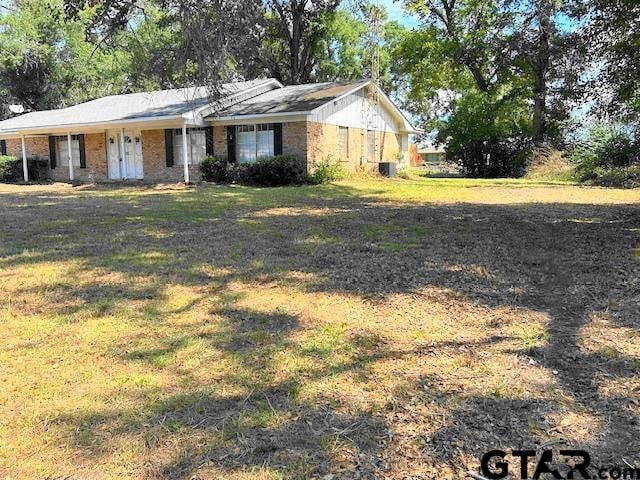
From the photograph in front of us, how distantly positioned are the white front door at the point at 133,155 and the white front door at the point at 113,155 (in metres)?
0.41

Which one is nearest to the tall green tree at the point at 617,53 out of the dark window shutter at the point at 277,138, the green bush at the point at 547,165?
the dark window shutter at the point at 277,138

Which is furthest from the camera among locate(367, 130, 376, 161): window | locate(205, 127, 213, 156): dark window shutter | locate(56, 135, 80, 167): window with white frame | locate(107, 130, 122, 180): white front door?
locate(56, 135, 80, 167): window with white frame

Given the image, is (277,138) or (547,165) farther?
(547,165)

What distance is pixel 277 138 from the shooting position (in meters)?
19.6

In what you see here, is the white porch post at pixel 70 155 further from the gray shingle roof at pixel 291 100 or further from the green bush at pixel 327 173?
the green bush at pixel 327 173

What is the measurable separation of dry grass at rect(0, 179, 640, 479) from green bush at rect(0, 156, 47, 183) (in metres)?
18.8

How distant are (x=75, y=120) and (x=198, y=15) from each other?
684 inches

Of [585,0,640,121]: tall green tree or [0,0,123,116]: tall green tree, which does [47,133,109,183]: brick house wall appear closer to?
[0,0,123,116]: tall green tree

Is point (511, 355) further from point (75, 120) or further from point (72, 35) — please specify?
point (72, 35)

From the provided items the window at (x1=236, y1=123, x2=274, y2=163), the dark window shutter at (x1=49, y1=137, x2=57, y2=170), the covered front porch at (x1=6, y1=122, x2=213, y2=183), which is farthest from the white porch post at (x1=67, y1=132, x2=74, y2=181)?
the window at (x1=236, y1=123, x2=274, y2=163)

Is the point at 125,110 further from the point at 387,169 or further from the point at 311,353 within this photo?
the point at 311,353

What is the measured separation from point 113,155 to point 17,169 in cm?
479

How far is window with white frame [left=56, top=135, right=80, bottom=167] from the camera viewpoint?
23766 mm

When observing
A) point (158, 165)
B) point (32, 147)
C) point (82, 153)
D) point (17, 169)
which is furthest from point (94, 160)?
point (32, 147)
